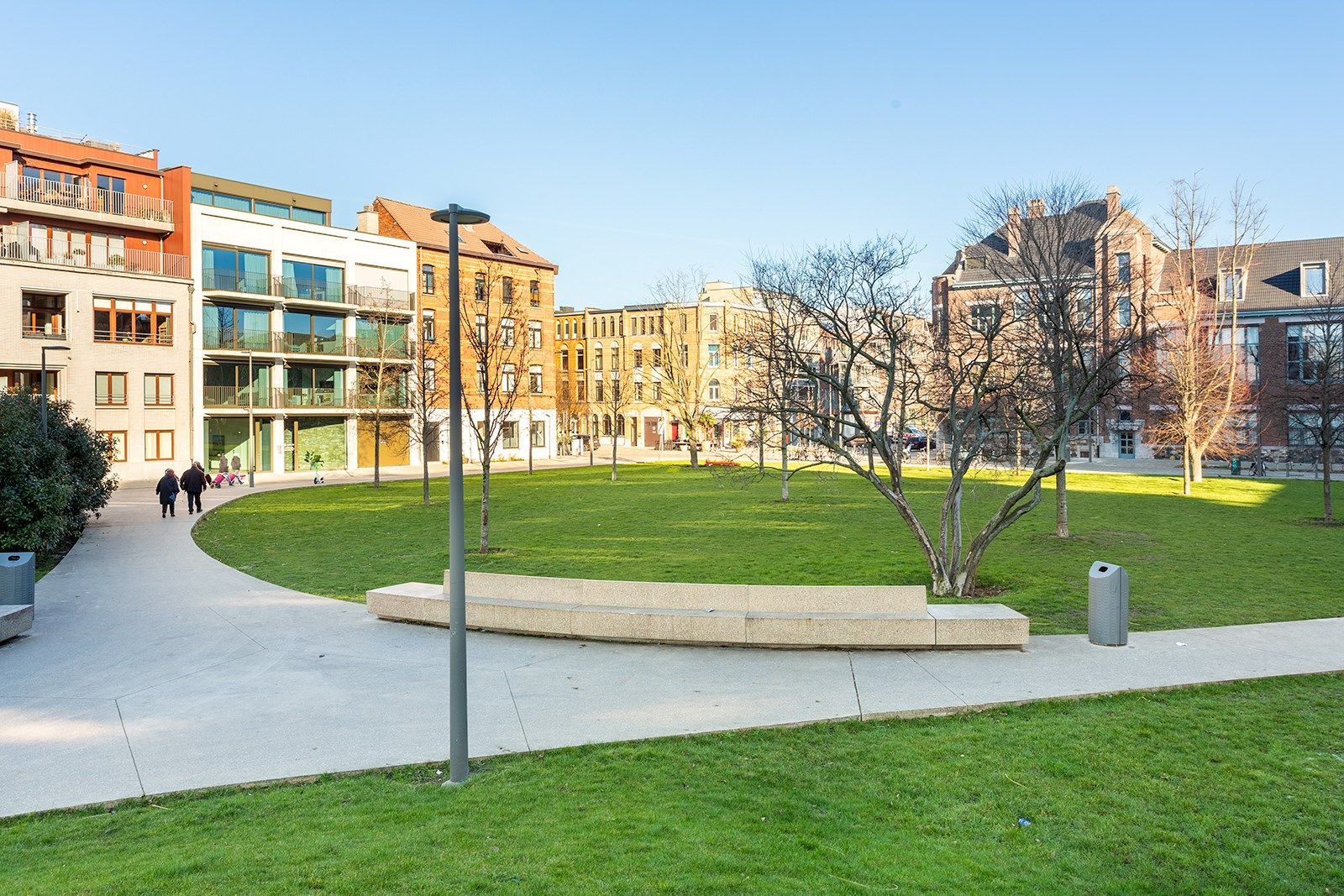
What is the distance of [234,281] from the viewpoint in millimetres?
47281

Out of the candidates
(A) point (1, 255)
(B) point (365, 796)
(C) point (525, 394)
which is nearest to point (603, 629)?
(B) point (365, 796)

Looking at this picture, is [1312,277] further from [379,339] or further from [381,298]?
[381,298]

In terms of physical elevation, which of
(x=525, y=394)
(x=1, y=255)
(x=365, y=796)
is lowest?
(x=365, y=796)

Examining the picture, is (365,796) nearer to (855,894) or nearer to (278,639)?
(855,894)

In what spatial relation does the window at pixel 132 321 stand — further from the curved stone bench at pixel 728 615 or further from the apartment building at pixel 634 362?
the curved stone bench at pixel 728 615

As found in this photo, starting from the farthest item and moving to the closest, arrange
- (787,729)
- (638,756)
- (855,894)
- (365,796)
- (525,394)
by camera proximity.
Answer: (525,394) < (787,729) < (638,756) < (365,796) < (855,894)

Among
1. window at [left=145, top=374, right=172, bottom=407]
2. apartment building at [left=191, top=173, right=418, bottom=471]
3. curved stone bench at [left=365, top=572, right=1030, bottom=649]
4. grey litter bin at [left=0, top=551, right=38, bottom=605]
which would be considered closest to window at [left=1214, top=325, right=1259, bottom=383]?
apartment building at [left=191, top=173, right=418, bottom=471]

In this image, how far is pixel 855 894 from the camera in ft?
17.1

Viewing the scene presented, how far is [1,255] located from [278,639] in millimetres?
38715

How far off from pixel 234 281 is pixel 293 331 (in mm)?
4376

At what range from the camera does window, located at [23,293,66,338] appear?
4053cm

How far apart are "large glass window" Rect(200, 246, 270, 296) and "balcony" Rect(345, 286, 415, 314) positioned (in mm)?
4971

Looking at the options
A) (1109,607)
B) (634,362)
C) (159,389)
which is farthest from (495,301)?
(1109,607)

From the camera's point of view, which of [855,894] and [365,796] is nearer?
[855,894]
